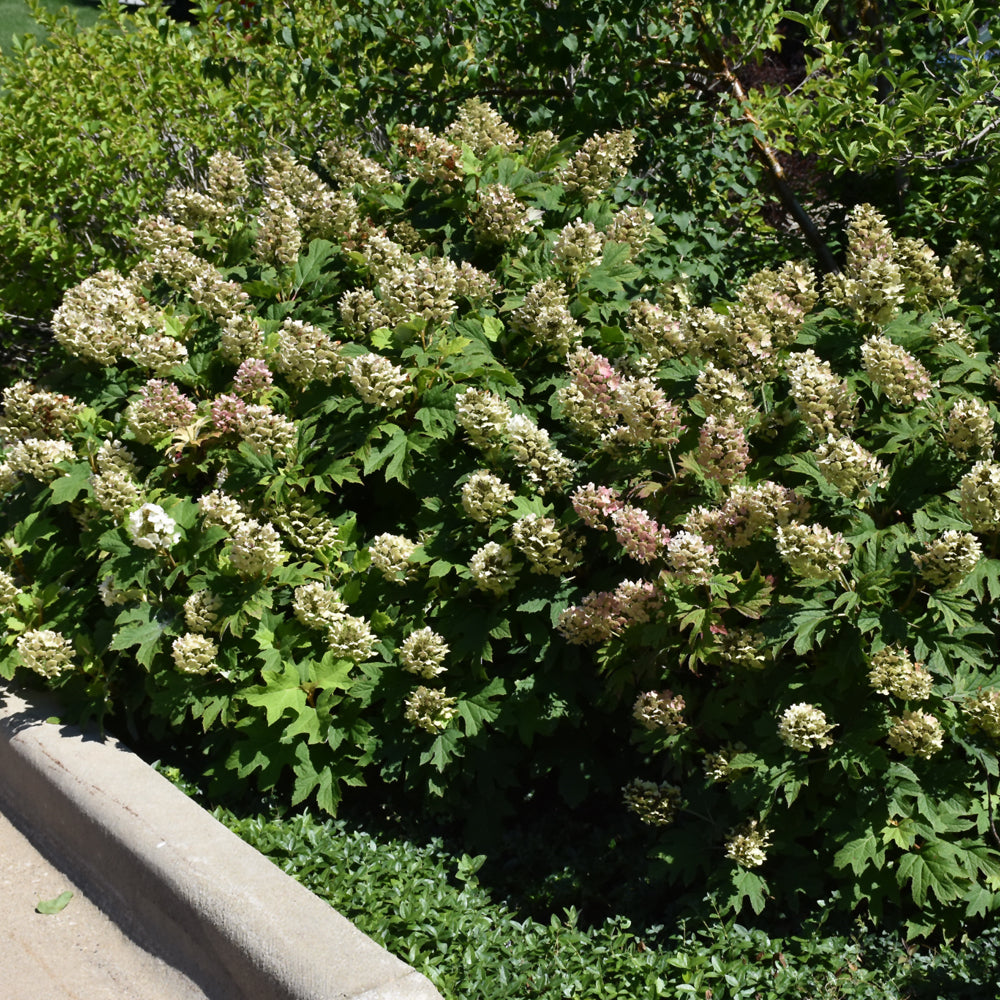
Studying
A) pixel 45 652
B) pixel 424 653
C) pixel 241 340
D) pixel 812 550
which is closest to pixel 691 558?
pixel 812 550

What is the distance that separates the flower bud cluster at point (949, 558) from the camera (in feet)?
10.1

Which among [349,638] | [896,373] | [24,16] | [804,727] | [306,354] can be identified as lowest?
[349,638]

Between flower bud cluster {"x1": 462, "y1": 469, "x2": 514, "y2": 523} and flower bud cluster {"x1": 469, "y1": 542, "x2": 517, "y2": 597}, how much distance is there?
11 centimetres

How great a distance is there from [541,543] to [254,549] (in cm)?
101

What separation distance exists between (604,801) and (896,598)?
139 centimetres

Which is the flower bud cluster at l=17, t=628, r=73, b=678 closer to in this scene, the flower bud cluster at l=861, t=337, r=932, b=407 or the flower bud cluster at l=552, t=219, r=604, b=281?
the flower bud cluster at l=552, t=219, r=604, b=281

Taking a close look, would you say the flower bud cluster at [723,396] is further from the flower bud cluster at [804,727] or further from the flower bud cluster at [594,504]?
the flower bud cluster at [804,727]

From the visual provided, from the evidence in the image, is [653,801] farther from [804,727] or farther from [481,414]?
[481,414]

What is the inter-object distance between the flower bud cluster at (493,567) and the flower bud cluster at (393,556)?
34cm

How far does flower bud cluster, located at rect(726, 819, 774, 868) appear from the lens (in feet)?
10.8

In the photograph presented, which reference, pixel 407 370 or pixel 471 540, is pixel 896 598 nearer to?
pixel 471 540

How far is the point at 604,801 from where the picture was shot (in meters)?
4.21

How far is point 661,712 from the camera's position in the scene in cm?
347

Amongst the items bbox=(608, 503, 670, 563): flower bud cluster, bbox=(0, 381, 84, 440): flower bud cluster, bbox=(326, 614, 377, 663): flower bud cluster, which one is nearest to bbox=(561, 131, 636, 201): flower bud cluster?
bbox=(608, 503, 670, 563): flower bud cluster
